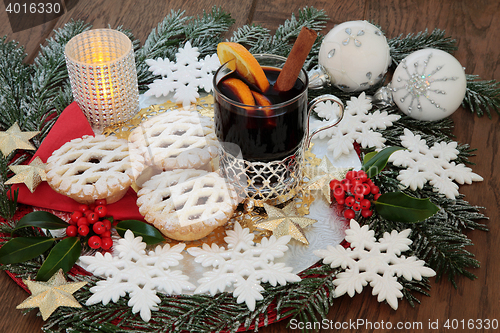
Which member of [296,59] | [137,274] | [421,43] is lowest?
[137,274]

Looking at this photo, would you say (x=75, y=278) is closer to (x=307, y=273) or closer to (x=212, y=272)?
(x=212, y=272)

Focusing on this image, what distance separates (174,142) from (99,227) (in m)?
0.17

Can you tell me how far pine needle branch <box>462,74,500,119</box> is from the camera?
0.81 m

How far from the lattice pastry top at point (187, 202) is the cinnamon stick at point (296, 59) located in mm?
152

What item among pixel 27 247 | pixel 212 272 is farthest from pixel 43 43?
pixel 212 272

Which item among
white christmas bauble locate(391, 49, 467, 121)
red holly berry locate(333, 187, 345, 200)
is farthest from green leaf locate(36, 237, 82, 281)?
white christmas bauble locate(391, 49, 467, 121)

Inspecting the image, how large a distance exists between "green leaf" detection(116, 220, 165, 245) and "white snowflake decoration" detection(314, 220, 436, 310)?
0.65 feet

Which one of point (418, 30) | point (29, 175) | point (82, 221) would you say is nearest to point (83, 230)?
point (82, 221)

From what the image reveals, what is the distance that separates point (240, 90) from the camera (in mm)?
571

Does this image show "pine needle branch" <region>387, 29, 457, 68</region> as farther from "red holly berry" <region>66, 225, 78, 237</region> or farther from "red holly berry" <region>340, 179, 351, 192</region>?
"red holly berry" <region>66, 225, 78, 237</region>

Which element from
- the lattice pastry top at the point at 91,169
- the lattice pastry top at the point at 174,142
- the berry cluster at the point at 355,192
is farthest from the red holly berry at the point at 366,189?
the lattice pastry top at the point at 91,169

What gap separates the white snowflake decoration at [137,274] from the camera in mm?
518

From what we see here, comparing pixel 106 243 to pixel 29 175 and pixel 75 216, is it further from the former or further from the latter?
pixel 29 175

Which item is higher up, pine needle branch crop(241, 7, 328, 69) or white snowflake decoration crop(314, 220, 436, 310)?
pine needle branch crop(241, 7, 328, 69)
